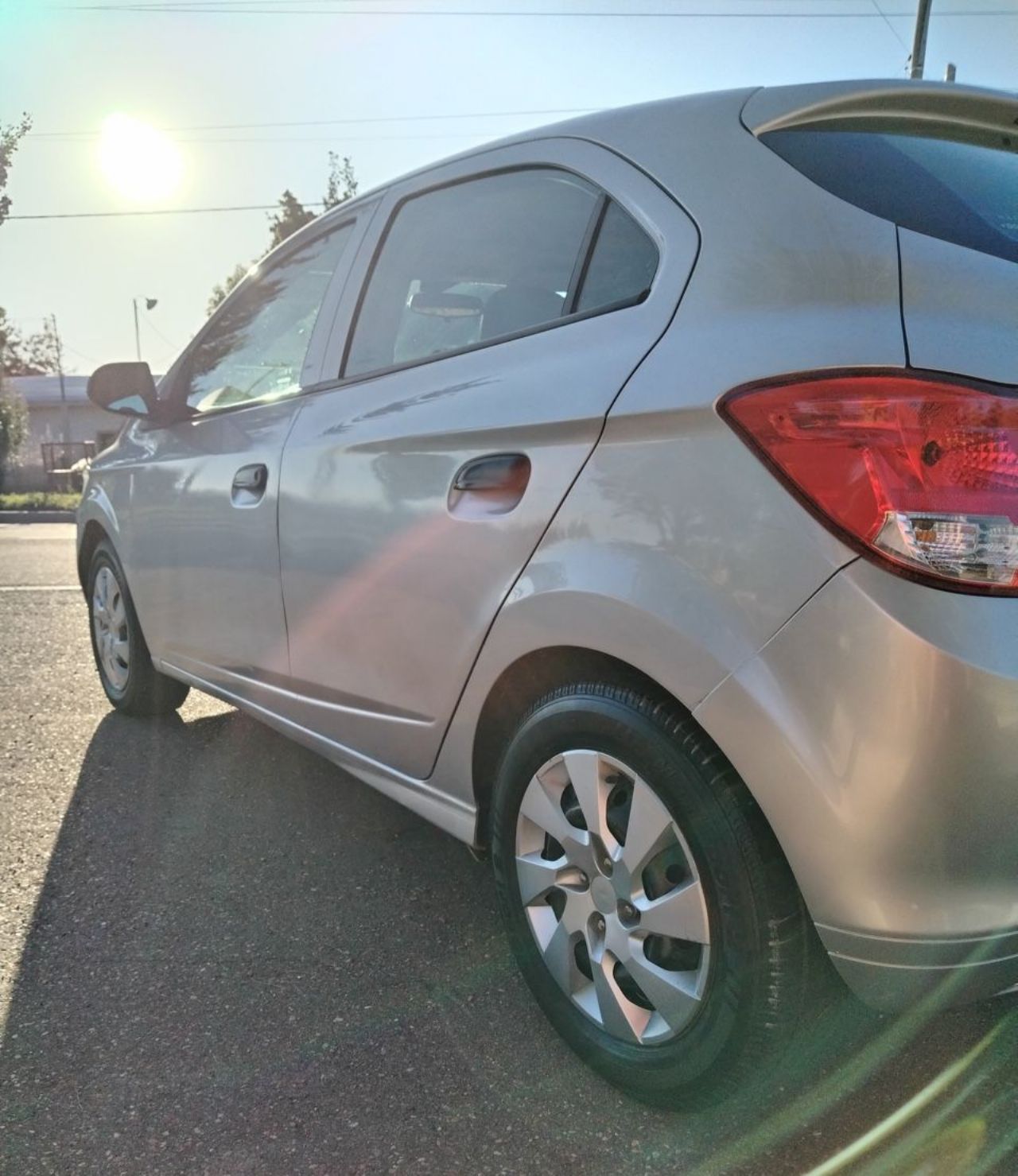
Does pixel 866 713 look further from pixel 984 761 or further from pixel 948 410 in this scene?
pixel 948 410

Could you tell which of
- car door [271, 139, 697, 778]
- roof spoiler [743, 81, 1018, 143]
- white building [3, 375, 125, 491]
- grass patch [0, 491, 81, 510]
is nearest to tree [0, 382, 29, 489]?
grass patch [0, 491, 81, 510]

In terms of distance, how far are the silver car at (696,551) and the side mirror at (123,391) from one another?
4.17 feet

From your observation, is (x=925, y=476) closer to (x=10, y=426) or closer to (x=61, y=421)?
(x=10, y=426)

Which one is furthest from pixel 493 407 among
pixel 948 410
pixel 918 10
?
pixel 918 10

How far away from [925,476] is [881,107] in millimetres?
908

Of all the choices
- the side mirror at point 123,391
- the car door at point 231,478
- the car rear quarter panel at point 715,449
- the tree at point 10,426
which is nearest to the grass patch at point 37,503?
the tree at point 10,426

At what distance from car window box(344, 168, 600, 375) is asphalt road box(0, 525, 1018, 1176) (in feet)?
4.64

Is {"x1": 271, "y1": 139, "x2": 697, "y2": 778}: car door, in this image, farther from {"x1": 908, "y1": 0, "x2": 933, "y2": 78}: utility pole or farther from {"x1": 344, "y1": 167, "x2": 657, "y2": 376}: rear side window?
{"x1": 908, "y1": 0, "x2": 933, "y2": 78}: utility pole

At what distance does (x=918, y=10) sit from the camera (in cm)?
1284

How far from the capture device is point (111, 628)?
4.30 metres

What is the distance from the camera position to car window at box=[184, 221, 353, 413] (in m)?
3.00

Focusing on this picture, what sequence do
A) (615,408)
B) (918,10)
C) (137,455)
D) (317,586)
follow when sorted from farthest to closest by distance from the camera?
(918,10), (137,455), (317,586), (615,408)

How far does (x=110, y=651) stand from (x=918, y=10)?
1323 cm

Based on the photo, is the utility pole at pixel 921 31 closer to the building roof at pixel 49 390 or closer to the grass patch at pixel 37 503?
the grass patch at pixel 37 503
